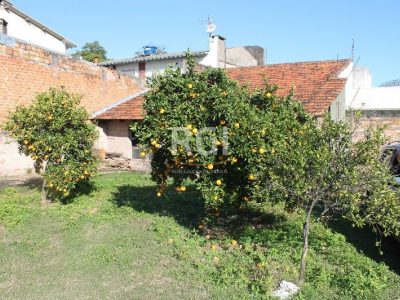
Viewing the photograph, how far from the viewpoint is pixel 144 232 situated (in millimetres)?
6820

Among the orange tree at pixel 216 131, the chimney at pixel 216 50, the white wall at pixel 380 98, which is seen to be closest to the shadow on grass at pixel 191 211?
the orange tree at pixel 216 131

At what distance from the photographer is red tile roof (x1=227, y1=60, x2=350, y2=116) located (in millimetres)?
12742

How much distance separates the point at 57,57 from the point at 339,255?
12226 mm

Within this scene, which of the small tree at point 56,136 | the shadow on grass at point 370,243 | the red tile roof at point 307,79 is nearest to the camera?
the shadow on grass at point 370,243

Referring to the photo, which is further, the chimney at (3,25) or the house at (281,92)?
the chimney at (3,25)

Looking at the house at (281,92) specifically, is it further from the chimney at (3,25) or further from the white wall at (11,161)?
the chimney at (3,25)

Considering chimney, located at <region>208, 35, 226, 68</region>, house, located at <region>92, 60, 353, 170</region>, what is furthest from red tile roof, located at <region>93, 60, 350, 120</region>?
chimney, located at <region>208, 35, 226, 68</region>

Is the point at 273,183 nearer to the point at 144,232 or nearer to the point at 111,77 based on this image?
the point at 144,232

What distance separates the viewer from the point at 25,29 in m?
24.8

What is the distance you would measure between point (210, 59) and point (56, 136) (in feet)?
55.1

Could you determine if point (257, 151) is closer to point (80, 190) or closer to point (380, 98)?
point (80, 190)

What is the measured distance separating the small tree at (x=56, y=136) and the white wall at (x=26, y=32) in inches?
636

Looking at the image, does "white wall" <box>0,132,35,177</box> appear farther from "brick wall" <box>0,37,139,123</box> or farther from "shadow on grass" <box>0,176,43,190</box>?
"brick wall" <box>0,37,139,123</box>

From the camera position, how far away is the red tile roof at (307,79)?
12.7 metres
